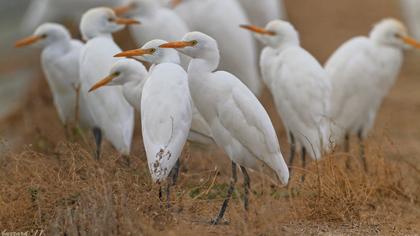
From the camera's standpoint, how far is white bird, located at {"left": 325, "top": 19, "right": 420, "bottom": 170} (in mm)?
7699

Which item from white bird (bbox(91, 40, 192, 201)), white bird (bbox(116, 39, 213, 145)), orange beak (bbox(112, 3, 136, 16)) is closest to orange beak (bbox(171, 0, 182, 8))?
orange beak (bbox(112, 3, 136, 16))

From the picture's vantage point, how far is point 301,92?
6.66m

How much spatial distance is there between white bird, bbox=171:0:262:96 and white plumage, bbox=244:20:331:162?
171cm

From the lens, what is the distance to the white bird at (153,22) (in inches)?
316

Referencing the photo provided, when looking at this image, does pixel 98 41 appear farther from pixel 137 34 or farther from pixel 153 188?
pixel 153 188

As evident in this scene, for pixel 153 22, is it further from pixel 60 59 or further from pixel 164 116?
pixel 164 116

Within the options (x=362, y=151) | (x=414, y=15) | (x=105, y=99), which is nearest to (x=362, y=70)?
(x=362, y=151)

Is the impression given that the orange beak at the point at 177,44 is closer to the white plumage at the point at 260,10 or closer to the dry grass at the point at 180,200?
the dry grass at the point at 180,200

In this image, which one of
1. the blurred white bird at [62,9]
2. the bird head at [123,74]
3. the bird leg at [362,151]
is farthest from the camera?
the blurred white bird at [62,9]

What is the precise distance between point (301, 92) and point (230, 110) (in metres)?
1.37

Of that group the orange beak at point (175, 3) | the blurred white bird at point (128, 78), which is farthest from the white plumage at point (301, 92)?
the orange beak at point (175, 3)

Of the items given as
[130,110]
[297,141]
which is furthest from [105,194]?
[297,141]

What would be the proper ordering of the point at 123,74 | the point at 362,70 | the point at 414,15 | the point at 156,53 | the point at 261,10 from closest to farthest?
the point at 156,53, the point at 123,74, the point at 362,70, the point at 261,10, the point at 414,15

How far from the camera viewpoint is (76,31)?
13859 millimetres
